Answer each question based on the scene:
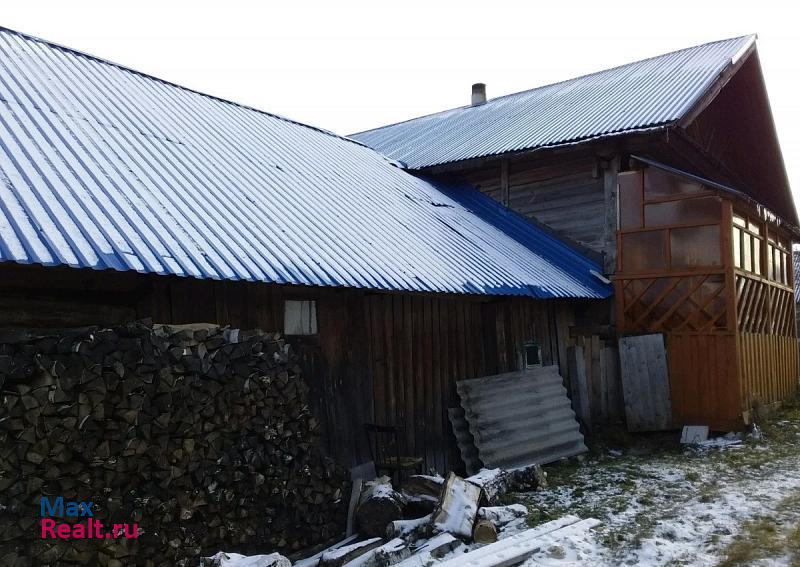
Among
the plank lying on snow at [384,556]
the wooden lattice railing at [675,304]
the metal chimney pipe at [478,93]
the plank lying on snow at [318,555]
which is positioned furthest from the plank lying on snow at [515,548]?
the metal chimney pipe at [478,93]

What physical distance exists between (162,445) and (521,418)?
231 inches

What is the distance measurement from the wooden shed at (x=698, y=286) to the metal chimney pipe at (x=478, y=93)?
8458 millimetres

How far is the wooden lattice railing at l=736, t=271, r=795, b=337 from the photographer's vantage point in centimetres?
1112

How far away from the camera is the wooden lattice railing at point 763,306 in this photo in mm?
11125

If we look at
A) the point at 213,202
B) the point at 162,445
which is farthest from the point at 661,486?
the point at 213,202

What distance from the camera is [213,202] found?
7629 millimetres

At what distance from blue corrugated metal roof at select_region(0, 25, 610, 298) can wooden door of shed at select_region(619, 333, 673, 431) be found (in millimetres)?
1225

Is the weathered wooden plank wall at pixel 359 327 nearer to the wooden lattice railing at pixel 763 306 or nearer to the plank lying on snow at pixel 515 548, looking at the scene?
the plank lying on snow at pixel 515 548

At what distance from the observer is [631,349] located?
Answer: 11336 millimetres

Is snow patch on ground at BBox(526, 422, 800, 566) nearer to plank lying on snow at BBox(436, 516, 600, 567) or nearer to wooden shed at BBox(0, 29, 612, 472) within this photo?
plank lying on snow at BBox(436, 516, 600, 567)

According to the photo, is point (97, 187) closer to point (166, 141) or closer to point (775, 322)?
point (166, 141)

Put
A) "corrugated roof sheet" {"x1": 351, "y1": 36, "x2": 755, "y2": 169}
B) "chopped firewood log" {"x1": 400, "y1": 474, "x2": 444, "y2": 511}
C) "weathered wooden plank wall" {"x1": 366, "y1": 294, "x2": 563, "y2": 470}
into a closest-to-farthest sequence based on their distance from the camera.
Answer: "chopped firewood log" {"x1": 400, "y1": 474, "x2": 444, "y2": 511}, "weathered wooden plank wall" {"x1": 366, "y1": 294, "x2": 563, "y2": 470}, "corrugated roof sheet" {"x1": 351, "y1": 36, "x2": 755, "y2": 169}

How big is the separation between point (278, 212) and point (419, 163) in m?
6.59

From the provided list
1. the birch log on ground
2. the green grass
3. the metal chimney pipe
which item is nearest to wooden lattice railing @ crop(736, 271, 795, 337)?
the green grass
